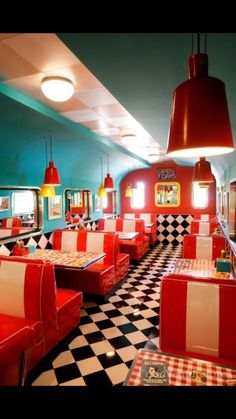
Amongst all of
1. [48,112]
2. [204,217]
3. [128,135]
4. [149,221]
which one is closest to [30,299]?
[48,112]

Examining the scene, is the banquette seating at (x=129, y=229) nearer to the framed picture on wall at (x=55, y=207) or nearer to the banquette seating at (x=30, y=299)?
the framed picture on wall at (x=55, y=207)

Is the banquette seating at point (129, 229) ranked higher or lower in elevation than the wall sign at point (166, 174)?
lower

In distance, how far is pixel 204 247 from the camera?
14.6 ft

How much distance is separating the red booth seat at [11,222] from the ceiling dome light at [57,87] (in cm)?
238

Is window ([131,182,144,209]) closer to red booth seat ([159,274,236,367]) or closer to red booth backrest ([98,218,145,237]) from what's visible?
red booth backrest ([98,218,145,237])

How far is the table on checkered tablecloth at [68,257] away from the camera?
3.91 meters

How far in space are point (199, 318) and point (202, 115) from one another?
1789mm

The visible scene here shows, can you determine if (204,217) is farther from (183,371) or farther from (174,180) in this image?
(183,371)

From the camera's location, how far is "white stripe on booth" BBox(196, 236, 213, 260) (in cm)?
443

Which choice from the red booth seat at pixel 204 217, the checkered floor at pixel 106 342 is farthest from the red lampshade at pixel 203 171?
the red booth seat at pixel 204 217

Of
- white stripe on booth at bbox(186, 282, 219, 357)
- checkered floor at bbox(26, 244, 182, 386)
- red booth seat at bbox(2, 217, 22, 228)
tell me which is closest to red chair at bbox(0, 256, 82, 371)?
checkered floor at bbox(26, 244, 182, 386)

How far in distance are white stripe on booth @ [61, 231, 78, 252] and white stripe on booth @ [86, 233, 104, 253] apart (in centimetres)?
30

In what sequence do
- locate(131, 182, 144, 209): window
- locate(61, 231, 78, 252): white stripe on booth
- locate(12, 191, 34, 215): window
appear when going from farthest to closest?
1. locate(131, 182, 144, 209): window
2. locate(61, 231, 78, 252): white stripe on booth
3. locate(12, 191, 34, 215): window

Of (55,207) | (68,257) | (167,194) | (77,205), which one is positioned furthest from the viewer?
(167,194)
